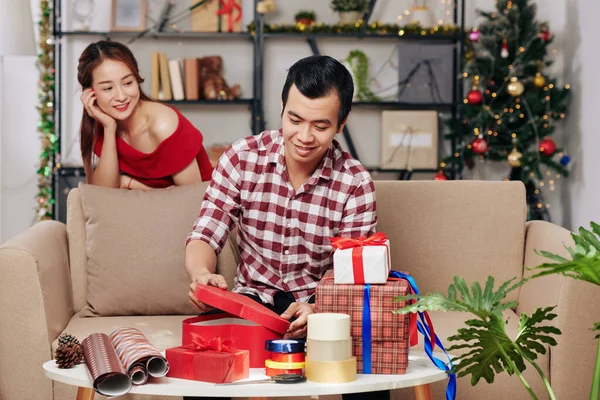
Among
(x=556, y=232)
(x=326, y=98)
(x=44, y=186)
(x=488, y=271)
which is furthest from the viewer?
(x=44, y=186)

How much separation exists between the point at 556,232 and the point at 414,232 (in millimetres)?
412

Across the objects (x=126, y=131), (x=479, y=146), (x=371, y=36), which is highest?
(x=371, y=36)

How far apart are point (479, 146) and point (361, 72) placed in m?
1.01

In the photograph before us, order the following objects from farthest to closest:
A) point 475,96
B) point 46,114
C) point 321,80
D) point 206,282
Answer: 1. point 46,114
2. point 475,96
3. point 321,80
4. point 206,282

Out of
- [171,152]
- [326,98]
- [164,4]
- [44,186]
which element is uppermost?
[164,4]

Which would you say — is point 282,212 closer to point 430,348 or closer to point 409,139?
point 430,348

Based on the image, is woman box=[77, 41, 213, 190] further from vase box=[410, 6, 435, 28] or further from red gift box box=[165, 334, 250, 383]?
vase box=[410, 6, 435, 28]

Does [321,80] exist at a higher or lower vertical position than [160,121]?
higher

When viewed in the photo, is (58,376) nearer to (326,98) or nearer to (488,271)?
(326,98)

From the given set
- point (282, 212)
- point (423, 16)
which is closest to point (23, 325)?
point (282, 212)

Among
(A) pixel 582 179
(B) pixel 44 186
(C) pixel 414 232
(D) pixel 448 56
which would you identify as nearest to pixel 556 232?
(C) pixel 414 232

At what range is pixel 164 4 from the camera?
5.56 metres

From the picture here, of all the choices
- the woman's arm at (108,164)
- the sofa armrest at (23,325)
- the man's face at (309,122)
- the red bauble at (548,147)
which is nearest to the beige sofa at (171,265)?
the sofa armrest at (23,325)

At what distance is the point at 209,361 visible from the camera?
4.66ft
